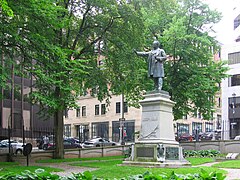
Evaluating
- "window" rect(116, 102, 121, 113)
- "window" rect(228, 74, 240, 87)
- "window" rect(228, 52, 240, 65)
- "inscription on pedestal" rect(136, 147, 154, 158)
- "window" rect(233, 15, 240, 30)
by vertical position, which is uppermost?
"window" rect(233, 15, 240, 30)

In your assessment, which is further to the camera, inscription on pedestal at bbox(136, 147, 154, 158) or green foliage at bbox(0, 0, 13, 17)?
inscription on pedestal at bbox(136, 147, 154, 158)

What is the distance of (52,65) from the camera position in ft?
71.1

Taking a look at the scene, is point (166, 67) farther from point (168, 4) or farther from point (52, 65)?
point (52, 65)

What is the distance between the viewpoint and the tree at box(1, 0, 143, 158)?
67.6 feet

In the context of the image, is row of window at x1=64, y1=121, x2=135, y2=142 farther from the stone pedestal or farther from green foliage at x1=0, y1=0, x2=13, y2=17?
green foliage at x1=0, y1=0, x2=13, y2=17

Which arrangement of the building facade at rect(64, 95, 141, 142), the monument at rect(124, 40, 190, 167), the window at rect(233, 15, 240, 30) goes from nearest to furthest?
the monument at rect(124, 40, 190, 167) → the window at rect(233, 15, 240, 30) → the building facade at rect(64, 95, 141, 142)

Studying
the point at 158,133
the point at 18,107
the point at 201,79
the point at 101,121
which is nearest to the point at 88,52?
the point at 201,79

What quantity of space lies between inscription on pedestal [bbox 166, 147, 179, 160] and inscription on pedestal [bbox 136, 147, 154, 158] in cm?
75

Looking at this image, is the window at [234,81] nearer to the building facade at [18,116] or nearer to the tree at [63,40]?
the building facade at [18,116]

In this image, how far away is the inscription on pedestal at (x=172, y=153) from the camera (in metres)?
18.8

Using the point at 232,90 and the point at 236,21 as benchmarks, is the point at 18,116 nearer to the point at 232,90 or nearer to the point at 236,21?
the point at 232,90

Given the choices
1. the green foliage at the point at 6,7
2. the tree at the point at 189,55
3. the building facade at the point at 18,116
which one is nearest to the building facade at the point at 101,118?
the building facade at the point at 18,116

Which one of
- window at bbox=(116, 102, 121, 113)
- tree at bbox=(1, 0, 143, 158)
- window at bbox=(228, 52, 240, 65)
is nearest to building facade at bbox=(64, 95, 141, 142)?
window at bbox=(116, 102, 121, 113)

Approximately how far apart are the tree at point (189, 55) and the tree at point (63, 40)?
4.79 meters
